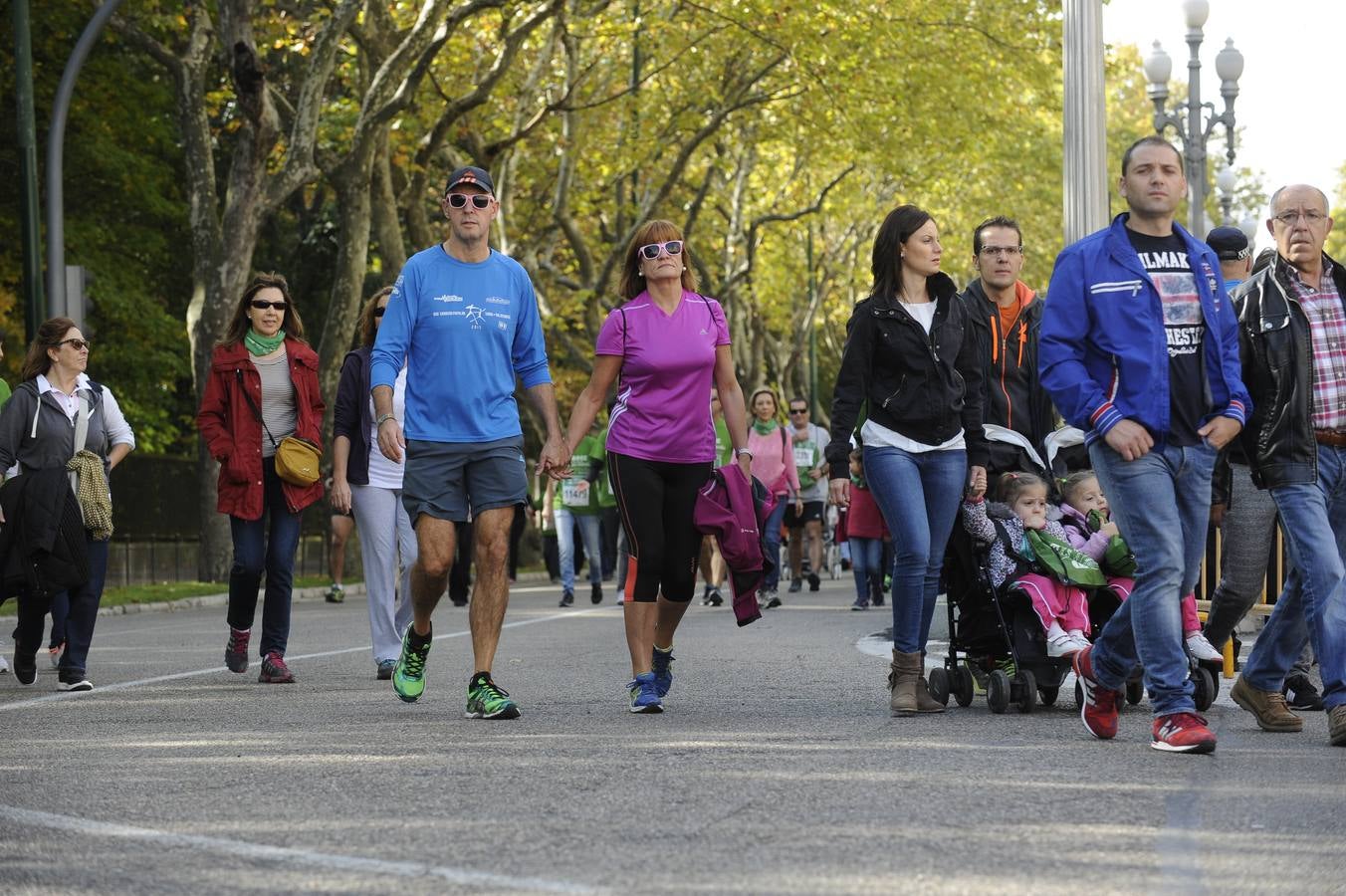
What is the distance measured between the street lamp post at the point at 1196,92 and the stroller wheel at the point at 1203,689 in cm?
1788

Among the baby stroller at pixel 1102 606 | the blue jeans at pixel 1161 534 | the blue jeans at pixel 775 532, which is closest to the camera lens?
the blue jeans at pixel 1161 534

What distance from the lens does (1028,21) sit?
31859 mm

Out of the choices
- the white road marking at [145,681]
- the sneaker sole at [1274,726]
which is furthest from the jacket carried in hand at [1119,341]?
the white road marking at [145,681]

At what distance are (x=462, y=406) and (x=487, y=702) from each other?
3.72 feet

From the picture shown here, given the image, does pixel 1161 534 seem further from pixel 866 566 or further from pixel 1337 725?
pixel 866 566

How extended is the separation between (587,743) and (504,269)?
2099 mm

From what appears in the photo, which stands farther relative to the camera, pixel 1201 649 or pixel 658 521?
pixel 1201 649

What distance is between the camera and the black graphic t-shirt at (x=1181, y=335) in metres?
7.38

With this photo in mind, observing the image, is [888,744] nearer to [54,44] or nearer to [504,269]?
[504,269]

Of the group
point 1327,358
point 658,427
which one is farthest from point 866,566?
point 1327,358

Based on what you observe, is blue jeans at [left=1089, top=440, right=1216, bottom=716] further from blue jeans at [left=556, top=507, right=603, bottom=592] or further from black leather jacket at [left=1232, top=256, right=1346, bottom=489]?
blue jeans at [left=556, top=507, right=603, bottom=592]

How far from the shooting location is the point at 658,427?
8.66 m

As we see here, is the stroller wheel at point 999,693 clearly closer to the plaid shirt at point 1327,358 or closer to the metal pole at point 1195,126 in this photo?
the plaid shirt at point 1327,358

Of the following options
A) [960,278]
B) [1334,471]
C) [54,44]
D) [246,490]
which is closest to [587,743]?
[1334,471]
